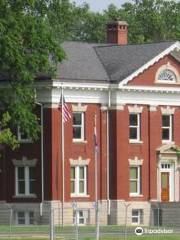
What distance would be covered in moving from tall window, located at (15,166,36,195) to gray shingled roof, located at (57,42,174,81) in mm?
6213

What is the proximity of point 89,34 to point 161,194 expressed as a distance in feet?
127

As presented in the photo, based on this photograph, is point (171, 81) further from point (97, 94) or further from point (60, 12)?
point (60, 12)

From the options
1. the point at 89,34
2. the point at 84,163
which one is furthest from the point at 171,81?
the point at 89,34

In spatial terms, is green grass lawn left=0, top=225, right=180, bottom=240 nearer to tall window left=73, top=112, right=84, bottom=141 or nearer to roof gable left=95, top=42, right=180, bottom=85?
tall window left=73, top=112, right=84, bottom=141

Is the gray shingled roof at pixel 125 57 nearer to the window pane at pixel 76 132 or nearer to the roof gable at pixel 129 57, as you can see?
the roof gable at pixel 129 57

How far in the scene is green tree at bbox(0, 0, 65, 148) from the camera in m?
78.8

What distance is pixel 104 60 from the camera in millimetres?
92000

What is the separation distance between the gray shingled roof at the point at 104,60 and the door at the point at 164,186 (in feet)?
23.4

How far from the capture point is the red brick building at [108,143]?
283ft

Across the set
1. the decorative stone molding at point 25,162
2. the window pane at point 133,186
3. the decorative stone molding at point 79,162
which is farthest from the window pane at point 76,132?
the window pane at point 133,186

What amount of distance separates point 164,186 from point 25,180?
9.24m

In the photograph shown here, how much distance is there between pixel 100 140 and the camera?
88.0 meters

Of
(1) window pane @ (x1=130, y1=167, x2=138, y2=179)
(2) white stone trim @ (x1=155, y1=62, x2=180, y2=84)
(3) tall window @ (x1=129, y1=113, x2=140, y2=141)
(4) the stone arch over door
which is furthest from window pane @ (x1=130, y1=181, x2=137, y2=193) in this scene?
(2) white stone trim @ (x1=155, y1=62, x2=180, y2=84)

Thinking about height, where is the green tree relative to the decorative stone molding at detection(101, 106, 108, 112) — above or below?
above
